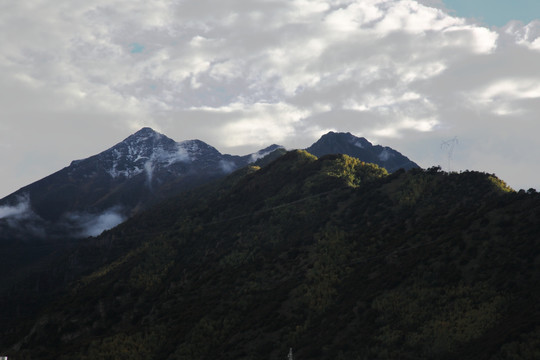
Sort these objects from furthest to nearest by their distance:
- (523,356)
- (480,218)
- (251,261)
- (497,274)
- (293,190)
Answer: (293,190) → (251,261) → (480,218) → (497,274) → (523,356)

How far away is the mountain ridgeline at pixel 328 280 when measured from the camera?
54.6m

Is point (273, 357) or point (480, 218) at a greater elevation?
point (480, 218)

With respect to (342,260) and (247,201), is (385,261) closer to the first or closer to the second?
(342,260)

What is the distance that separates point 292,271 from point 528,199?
3933 centimetres

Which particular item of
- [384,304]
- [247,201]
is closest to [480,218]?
[384,304]

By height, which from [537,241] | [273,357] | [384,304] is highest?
[537,241]

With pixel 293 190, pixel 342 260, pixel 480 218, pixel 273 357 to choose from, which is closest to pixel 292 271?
pixel 342 260

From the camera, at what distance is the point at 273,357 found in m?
61.8

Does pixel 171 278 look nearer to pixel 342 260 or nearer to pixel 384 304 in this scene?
pixel 342 260

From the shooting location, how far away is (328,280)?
3063 inches

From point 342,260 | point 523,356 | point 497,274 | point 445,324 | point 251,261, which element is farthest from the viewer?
point 251,261

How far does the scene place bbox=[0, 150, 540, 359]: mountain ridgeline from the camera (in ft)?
179

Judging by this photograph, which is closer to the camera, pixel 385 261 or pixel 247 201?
pixel 385 261

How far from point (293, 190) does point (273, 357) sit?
240 ft
